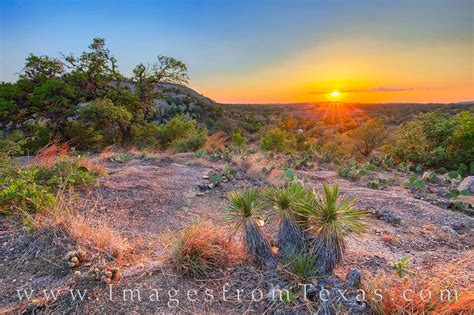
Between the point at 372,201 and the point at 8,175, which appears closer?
the point at 8,175

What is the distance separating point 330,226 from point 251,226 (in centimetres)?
66

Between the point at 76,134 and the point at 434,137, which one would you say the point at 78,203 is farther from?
the point at 434,137

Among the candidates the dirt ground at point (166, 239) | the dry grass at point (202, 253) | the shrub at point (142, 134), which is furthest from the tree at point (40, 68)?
the dry grass at point (202, 253)

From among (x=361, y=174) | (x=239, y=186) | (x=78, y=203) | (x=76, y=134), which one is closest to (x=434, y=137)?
(x=361, y=174)

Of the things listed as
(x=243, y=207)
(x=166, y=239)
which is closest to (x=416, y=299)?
(x=243, y=207)

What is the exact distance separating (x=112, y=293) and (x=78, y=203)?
7.53 ft

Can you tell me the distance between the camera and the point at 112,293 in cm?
227

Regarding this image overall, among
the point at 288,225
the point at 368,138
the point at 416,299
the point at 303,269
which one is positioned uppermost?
the point at 288,225

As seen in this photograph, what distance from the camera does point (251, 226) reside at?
2.46 meters

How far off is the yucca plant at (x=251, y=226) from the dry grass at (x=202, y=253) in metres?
0.21

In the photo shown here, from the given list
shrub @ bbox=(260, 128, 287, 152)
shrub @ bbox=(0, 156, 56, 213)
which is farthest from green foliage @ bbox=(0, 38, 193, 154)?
shrub @ bbox=(0, 156, 56, 213)

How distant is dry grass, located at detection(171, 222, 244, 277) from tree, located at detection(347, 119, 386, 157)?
505 inches

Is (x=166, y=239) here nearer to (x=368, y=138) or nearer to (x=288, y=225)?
(x=288, y=225)

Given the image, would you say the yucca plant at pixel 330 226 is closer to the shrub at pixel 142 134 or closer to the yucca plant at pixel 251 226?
the yucca plant at pixel 251 226
